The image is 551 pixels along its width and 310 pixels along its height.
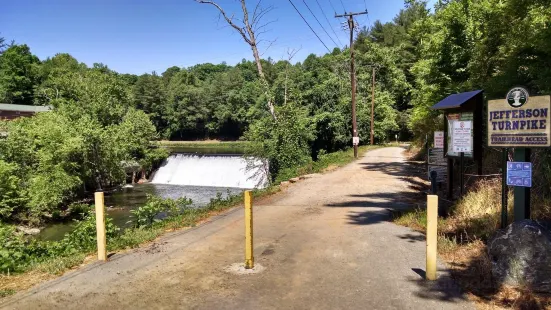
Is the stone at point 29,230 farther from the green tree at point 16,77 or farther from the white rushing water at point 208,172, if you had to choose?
the green tree at point 16,77

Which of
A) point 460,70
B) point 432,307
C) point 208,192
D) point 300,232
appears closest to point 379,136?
point 208,192

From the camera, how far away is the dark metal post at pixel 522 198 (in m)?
5.27

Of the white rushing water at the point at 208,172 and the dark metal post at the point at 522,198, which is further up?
the dark metal post at the point at 522,198

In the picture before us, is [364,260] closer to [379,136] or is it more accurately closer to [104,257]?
[104,257]

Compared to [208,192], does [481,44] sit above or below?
above

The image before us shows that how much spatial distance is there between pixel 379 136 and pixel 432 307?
4009 centimetres

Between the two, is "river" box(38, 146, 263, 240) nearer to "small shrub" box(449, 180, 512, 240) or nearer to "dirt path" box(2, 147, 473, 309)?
"dirt path" box(2, 147, 473, 309)

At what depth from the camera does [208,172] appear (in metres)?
32.8

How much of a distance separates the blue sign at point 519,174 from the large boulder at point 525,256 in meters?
0.57

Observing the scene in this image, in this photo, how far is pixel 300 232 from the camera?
25.2 ft

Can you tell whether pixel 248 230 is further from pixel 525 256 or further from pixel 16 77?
pixel 16 77

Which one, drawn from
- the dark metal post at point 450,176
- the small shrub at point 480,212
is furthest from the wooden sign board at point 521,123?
the dark metal post at point 450,176

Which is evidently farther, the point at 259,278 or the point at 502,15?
the point at 502,15

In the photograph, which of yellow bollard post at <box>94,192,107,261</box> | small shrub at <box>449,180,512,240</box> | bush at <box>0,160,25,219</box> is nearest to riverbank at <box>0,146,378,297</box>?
yellow bollard post at <box>94,192,107,261</box>
